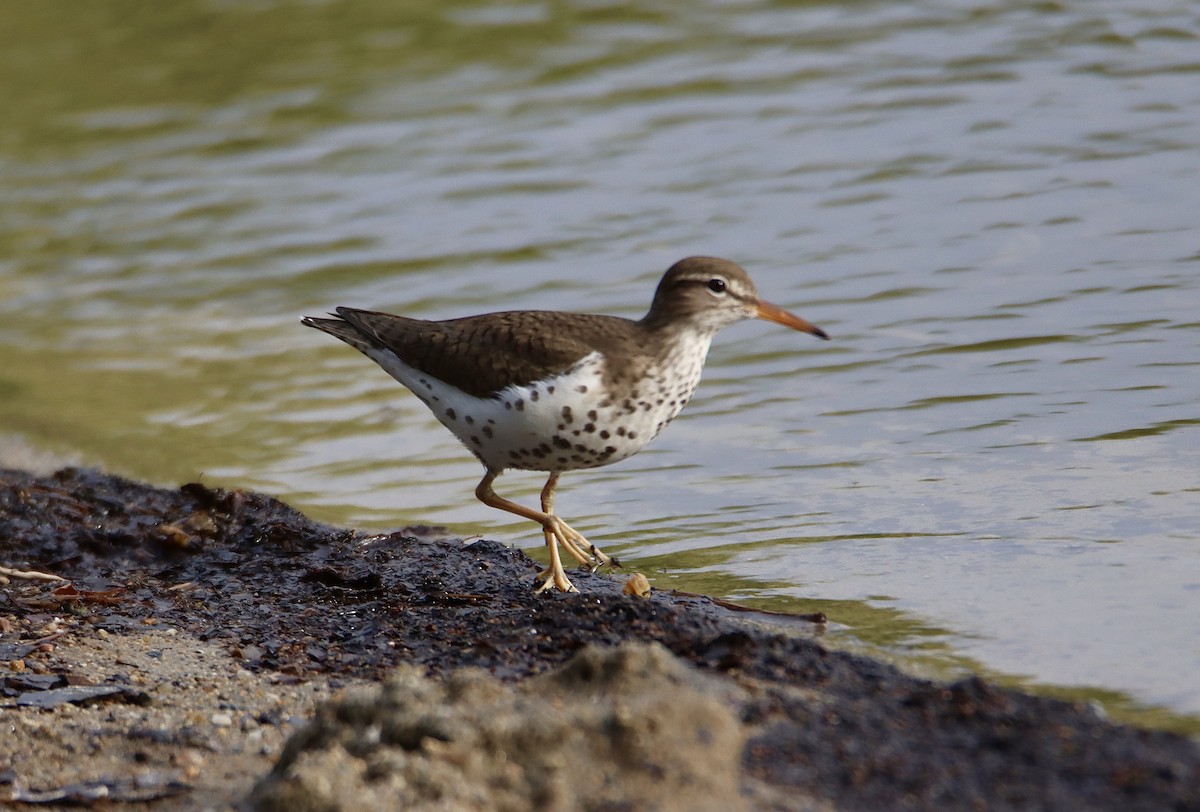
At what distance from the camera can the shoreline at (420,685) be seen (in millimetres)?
3795

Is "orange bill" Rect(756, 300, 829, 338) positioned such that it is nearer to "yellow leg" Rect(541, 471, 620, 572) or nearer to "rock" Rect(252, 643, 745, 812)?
"yellow leg" Rect(541, 471, 620, 572)

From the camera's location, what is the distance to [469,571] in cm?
624

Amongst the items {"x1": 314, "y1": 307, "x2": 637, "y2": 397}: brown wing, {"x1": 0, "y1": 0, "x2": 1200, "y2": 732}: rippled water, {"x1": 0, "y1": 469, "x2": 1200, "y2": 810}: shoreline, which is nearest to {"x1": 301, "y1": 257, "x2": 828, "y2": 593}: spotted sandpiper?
{"x1": 314, "y1": 307, "x2": 637, "y2": 397}: brown wing

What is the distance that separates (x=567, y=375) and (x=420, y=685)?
203 centimetres

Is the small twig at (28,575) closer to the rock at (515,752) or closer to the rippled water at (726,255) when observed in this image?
the rippled water at (726,255)

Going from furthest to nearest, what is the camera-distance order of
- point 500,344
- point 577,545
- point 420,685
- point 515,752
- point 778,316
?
1. point 577,545
2. point 778,316
3. point 500,344
4. point 420,685
5. point 515,752

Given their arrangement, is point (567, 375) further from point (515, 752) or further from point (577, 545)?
point (515, 752)

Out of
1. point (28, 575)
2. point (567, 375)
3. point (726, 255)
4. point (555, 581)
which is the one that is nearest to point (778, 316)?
point (567, 375)

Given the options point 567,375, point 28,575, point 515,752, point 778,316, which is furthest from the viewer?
point 778,316

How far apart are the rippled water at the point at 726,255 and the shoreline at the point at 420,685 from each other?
0.69 metres

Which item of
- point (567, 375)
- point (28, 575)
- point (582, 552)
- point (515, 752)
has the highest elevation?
point (567, 375)

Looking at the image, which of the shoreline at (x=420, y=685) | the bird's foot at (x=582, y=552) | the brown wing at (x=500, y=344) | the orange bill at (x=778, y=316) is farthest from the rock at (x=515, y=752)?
the orange bill at (x=778, y=316)

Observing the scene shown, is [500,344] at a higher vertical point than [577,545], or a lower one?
higher

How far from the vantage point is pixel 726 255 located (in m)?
10.4
